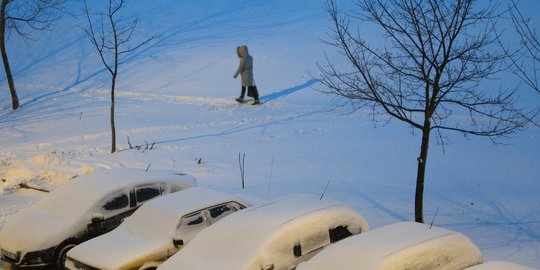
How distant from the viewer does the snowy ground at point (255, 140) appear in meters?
11.7

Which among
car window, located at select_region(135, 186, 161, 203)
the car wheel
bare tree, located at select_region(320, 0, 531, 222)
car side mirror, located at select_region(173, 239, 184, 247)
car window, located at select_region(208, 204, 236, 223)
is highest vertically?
bare tree, located at select_region(320, 0, 531, 222)

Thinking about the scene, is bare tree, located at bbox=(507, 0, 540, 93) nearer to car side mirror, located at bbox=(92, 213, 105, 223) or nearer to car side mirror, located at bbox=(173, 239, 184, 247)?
car side mirror, located at bbox=(173, 239, 184, 247)

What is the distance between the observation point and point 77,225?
8.97 meters

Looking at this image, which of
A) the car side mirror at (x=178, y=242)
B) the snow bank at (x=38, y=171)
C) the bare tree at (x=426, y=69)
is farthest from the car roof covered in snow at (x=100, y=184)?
the bare tree at (x=426, y=69)

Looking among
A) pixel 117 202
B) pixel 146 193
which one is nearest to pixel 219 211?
pixel 146 193

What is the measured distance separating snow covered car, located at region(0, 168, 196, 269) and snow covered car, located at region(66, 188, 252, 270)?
2.29 ft

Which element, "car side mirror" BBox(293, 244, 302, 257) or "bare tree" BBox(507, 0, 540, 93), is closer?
"car side mirror" BBox(293, 244, 302, 257)

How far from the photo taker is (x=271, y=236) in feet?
22.0

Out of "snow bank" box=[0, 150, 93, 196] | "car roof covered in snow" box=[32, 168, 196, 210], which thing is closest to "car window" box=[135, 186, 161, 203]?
"car roof covered in snow" box=[32, 168, 196, 210]

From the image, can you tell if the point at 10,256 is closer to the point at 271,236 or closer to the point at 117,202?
the point at 117,202

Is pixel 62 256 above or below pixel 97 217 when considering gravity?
below

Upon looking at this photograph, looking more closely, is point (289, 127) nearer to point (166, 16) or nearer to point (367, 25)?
point (367, 25)

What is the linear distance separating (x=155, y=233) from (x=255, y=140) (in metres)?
8.49

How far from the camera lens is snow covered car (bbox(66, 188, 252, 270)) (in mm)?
7645
